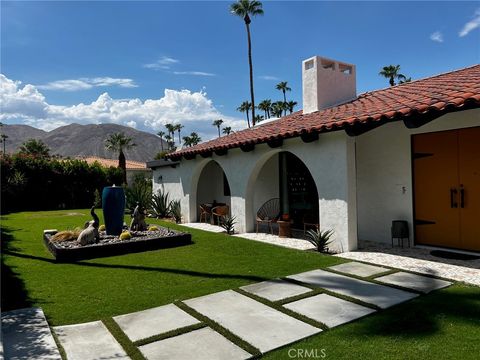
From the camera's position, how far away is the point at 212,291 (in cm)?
592

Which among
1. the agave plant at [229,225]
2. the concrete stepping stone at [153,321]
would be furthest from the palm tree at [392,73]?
Result: the concrete stepping stone at [153,321]

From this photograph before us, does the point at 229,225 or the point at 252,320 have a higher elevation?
the point at 229,225

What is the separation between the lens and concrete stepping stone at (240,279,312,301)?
5562 millimetres

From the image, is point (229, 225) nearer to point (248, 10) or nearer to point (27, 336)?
point (27, 336)

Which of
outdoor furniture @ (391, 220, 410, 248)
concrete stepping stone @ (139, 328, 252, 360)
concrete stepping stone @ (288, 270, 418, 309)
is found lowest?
concrete stepping stone @ (139, 328, 252, 360)

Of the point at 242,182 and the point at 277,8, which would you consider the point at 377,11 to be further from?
the point at 242,182

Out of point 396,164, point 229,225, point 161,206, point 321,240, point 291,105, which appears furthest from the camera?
point 291,105

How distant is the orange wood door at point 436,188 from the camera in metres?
8.33

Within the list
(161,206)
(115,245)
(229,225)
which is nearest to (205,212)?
(229,225)

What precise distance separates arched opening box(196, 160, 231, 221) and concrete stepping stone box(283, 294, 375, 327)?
38.5 ft

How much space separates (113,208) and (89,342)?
691 centimetres

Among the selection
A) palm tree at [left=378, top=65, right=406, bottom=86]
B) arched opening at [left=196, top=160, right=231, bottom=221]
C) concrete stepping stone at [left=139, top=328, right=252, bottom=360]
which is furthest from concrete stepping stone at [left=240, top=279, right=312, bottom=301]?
palm tree at [left=378, top=65, right=406, bottom=86]

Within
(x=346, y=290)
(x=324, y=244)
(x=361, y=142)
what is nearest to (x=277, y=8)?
(x=361, y=142)

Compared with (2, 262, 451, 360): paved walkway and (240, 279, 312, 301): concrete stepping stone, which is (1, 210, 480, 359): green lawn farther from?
(240, 279, 312, 301): concrete stepping stone
